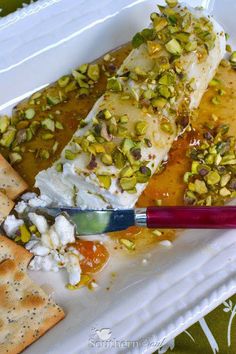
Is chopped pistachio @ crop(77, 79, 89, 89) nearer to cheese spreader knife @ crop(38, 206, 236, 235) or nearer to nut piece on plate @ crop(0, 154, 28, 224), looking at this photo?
nut piece on plate @ crop(0, 154, 28, 224)

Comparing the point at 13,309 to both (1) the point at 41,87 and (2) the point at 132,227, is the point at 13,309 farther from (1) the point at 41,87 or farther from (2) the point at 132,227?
(1) the point at 41,87

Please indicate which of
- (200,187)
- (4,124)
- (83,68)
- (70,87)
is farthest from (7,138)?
(200,187)

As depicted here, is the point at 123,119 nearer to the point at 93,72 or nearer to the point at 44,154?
the point at 44,154

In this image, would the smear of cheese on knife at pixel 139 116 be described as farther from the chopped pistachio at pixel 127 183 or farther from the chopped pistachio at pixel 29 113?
the chopped pistachio at pixel 29 113

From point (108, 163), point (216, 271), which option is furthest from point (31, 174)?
point (216, 271)

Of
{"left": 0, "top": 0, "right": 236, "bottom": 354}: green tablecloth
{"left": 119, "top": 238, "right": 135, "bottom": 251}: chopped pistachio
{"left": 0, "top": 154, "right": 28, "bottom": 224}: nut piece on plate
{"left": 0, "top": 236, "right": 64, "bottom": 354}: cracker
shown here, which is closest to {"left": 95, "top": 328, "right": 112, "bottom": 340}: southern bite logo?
{"left": 0, "top": 236, "right": 64, "bottom": 354}: cracker

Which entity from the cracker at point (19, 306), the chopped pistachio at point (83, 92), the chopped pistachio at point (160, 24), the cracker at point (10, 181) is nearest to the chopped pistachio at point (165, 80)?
the chopped pistachio at point (160, 24)
